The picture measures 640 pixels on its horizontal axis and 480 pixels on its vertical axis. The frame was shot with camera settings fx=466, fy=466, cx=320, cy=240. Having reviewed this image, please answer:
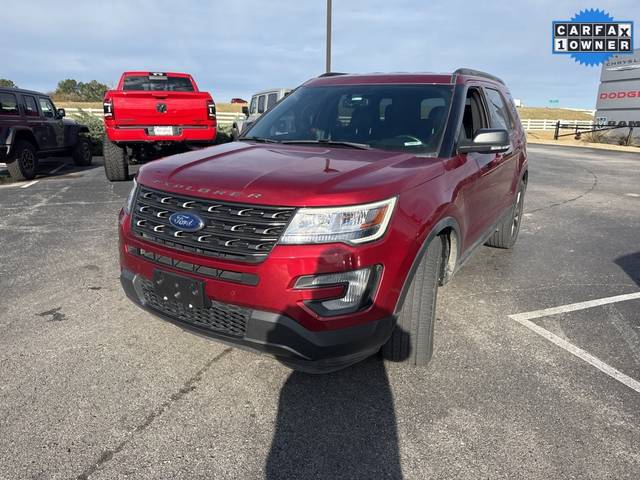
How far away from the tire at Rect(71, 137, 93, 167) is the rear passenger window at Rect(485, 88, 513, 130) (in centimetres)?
1170

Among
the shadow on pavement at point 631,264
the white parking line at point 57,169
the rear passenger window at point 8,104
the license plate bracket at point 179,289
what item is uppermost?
the rear passenger window at point 8,104

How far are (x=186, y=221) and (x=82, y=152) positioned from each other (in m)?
12.5

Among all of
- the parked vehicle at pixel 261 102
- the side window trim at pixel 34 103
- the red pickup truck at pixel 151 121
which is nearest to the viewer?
the red pickup truck at pixel 151 121

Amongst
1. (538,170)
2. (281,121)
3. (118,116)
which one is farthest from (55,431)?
(538,170)

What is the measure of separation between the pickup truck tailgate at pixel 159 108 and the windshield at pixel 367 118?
216 inches

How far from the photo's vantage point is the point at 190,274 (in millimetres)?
2465

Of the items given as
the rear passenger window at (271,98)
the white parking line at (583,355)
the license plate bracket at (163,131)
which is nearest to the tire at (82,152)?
the license plate bracket at (163,131)

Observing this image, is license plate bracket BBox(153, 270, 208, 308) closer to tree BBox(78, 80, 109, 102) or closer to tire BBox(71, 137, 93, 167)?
tire BBox(71, 137, 93, 167)

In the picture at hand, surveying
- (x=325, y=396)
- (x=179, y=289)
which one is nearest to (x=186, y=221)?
(x=179, y=289)

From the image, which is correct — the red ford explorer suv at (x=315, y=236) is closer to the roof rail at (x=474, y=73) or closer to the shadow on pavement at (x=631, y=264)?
the roof rail at (x=474, y=73)

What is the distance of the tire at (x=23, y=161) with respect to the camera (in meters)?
10.0

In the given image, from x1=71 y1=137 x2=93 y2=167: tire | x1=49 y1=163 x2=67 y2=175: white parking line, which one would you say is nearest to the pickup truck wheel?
x1=49 y1=163 x2=67 y2=175: white parking line

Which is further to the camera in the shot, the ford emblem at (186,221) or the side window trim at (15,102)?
the side window trim at (15,102)

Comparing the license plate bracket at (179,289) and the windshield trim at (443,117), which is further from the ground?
the windshield trim at (443,117)
